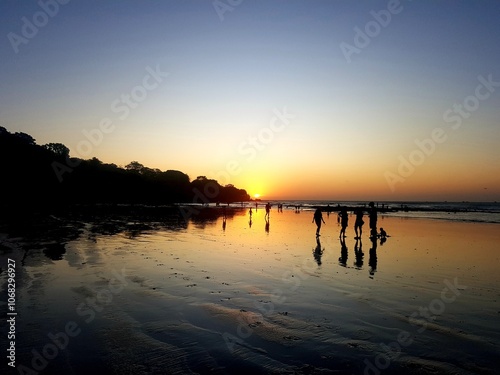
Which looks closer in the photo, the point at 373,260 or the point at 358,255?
the point at 373,260

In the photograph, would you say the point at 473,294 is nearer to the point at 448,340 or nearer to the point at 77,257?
the point at 448,340

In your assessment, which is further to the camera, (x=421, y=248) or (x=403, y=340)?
(x=421, y=248)

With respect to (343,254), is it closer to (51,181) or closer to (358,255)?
(358,255)

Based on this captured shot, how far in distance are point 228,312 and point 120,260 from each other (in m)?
10.3

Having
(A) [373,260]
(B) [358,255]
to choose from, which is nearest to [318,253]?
(B) [358,255]

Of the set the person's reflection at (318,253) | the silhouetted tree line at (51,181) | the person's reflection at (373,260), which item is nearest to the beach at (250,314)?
the person's reflection at (373,260)

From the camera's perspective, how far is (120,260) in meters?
18.0

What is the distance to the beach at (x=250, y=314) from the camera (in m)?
6.98

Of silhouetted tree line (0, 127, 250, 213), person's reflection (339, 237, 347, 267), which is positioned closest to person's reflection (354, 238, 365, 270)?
person's reflection (339, 237, 347, 267)

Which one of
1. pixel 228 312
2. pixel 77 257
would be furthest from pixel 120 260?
pixel 228 312

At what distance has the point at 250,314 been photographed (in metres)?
10.0

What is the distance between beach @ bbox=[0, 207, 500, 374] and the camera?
698cm

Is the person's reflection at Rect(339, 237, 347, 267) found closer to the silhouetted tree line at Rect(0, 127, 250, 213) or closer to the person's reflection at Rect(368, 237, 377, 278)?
the person's reflection at Rect(368, 237, 377, 278)

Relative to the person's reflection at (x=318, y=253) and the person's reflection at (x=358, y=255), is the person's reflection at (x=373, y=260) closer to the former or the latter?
the person's reflection at (x=358, y=255)
